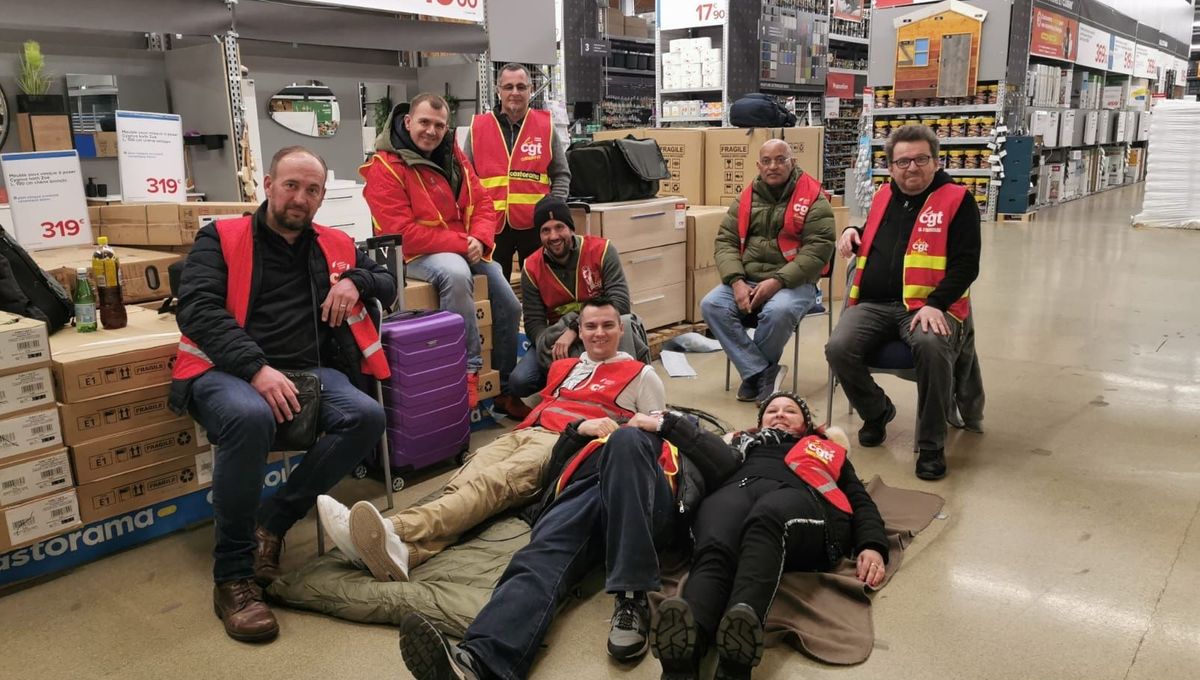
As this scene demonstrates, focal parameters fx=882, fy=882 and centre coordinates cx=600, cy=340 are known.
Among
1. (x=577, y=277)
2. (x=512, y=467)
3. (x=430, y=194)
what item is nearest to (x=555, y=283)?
(x=577, y=277)

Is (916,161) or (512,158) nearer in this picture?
(916,161)

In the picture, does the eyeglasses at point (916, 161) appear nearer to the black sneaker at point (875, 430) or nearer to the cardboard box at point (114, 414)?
the black sneaker at point (875, 430)

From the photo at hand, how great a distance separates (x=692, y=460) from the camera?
2732 mm

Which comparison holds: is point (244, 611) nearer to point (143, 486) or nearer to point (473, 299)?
point (143, 486)

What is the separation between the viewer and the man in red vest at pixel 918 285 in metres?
3.58

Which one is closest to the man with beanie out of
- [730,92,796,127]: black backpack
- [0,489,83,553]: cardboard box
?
[0,489,83,553]: cardboard box

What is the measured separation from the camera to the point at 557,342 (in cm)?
384

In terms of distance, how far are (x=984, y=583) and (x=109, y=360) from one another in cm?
285

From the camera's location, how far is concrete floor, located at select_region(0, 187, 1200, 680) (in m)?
2.33

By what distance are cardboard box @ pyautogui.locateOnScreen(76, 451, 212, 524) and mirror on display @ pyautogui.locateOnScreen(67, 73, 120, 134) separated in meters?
2.49

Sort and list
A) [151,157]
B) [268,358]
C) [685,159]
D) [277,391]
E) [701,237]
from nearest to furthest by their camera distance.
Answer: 1. [277,391]
2. [268,358]
3. [151,157]
4. [701,237]
5. [685,159]

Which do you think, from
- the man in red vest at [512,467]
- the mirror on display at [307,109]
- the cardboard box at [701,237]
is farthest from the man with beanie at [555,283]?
the mirror on display at [307,109]

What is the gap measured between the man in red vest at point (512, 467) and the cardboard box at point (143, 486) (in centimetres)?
79

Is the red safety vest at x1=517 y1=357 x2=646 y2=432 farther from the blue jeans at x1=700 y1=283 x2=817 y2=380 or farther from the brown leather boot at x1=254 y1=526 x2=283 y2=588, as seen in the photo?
the blue jeans at x1=700 y1=283 x2=817 y2=380
